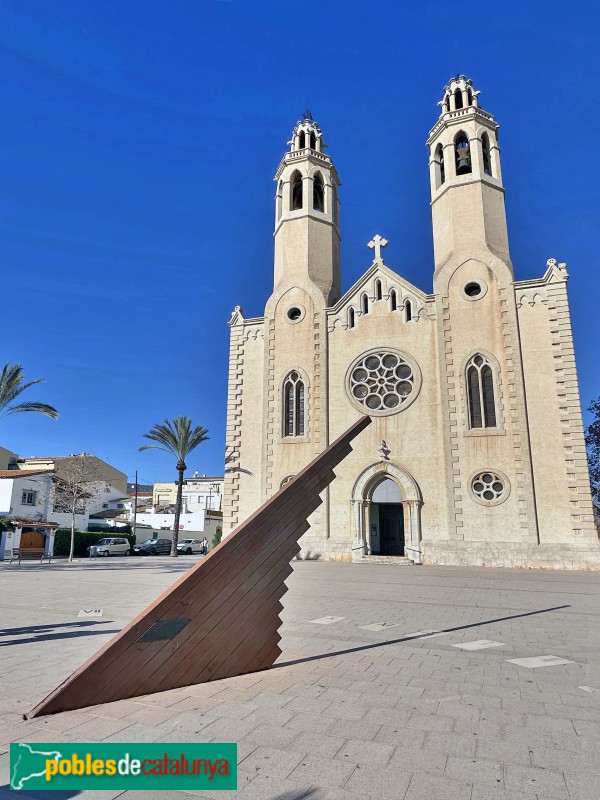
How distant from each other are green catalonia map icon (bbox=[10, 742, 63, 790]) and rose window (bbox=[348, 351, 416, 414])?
21.6m

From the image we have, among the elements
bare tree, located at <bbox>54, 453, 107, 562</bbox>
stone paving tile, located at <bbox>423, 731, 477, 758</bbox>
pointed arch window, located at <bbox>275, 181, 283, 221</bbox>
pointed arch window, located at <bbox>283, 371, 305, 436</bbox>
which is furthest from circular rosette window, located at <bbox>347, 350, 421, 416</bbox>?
stone paving tile, located at <bbox>423, 731, 477, 758</bbox>

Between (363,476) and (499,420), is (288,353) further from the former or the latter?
(499,420)

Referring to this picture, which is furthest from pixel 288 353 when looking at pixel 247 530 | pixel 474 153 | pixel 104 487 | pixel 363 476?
pixel 104 487

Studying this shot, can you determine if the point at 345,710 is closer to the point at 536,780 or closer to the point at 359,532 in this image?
the point at 536,780

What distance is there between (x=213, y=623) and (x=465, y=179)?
84.3 ft

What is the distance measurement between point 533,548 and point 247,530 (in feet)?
60.6

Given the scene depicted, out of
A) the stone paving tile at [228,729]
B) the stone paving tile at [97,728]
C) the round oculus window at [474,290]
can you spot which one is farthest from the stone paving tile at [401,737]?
the round oculus window at [474,290]

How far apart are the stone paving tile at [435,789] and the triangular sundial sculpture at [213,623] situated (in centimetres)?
228

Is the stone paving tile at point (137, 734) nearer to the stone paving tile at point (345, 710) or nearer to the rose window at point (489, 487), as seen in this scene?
the stone paving tile at point (345, 710)

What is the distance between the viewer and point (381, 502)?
76.2ft

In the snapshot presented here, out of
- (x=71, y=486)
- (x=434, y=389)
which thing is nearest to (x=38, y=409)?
(x=71, y=486)

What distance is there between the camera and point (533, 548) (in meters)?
20.2

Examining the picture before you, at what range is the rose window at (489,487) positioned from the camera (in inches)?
839

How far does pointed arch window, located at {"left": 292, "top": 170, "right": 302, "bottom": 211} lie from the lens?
96.9ft
